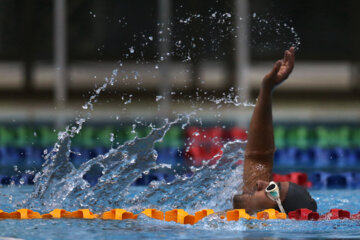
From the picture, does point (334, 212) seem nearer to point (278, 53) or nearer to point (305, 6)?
point (278, 53)

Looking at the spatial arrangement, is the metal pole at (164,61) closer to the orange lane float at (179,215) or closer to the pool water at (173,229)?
the orange lane float at (179,215)

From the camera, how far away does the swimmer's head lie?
407cm

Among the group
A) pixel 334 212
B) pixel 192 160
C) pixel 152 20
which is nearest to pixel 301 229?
pixel 334 212

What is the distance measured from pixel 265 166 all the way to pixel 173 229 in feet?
2.06

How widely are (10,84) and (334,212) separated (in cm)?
1223

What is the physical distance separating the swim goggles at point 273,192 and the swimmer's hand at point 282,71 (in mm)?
490

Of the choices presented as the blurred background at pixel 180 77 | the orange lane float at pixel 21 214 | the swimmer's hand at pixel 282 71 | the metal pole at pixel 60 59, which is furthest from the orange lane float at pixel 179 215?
the metal pole at pixel 60 59

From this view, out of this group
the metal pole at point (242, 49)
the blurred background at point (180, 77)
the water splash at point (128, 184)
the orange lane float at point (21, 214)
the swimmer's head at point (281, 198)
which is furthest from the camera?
the metal pole at point (242, 49)

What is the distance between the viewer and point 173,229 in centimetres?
401

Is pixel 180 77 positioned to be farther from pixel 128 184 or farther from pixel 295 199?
pixel 295 199

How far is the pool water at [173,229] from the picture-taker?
3.82m

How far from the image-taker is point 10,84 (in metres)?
15.7

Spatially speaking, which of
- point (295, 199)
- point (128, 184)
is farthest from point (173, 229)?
point (128, 184)

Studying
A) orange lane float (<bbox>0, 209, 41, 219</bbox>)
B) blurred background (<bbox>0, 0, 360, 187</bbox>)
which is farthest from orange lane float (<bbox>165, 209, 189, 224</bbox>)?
blurred background (<bbox>0, 0, 360, 187</bbox>)
